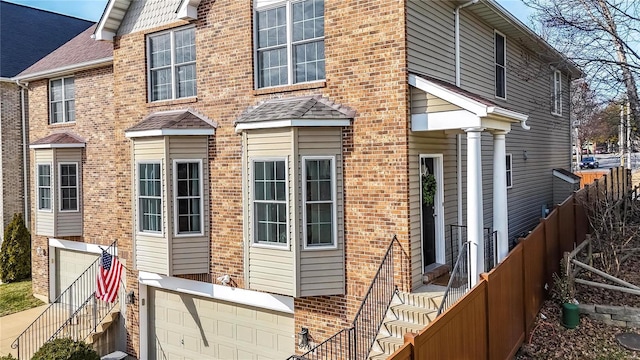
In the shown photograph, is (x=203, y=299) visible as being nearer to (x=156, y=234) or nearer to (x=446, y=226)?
(x=156, y=234)

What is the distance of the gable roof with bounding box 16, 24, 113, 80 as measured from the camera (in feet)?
49.2

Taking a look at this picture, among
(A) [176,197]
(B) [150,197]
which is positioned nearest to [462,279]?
(A) [176,197]

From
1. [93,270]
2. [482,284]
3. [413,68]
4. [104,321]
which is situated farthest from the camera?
[93,270]

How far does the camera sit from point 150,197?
11.0m

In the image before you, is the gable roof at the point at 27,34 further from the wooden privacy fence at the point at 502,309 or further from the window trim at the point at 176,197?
the wooden privacy fence at the point at 502,309

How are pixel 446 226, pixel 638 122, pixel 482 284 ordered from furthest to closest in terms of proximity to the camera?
pixel 638 122, pixel 446 226, pixel 482 284

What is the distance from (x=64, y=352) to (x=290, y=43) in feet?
28.6

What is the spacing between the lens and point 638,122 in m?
14.3

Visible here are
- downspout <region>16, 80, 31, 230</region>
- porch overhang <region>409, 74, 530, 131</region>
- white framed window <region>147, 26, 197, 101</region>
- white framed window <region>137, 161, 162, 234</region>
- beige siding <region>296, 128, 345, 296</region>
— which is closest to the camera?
porch overhang <region>409, 74, 530, 131</region>

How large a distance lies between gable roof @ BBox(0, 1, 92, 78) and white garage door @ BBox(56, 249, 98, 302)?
931 cm

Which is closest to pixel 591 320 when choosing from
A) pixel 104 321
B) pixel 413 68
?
pixel 413 68

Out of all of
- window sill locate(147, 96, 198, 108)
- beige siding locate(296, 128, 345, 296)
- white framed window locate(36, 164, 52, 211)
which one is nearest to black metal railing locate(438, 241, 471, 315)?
beige siding locate(296, 128, 345, 296)

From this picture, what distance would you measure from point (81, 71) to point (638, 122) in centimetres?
1857

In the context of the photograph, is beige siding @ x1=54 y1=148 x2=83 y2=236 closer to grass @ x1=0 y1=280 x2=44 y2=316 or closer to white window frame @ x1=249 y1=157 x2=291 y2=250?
grass @ x1=0 y1=280 x2=44 y2=316
